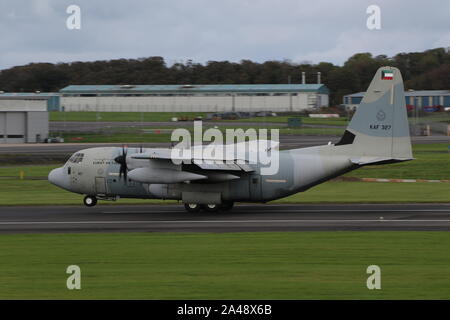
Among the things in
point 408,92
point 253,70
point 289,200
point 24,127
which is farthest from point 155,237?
point 253,70

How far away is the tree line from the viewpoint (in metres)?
147

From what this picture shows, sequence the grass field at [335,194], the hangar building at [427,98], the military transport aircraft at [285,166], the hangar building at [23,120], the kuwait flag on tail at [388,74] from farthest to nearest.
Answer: the hangar building at [427,98], the hangar building at [23,120], the grass field at [335,194], the military transport aircraft at [285,166], the kuwait flag on tail at [388,74]

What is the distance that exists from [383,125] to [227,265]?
15496 millimetres

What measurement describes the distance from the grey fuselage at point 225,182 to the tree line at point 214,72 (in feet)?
357

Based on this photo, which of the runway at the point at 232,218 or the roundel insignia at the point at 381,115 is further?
the roundel insignia at the point at 381,115

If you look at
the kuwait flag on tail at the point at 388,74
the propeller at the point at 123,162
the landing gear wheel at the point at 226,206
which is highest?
the kuwait flag on tail at the point at 388,74

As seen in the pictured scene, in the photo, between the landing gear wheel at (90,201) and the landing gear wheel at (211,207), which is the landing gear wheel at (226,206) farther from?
the landing gear wheel at (90,201)

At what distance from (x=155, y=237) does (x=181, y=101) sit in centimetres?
10560

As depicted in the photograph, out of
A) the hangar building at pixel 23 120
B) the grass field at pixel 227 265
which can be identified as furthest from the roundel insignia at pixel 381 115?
the hangar building at pixel 23 120

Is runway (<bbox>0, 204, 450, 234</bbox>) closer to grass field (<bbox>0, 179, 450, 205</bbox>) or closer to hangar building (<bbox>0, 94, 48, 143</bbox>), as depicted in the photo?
grass field (<bbox>0, 179, 450, 205</bbox>)

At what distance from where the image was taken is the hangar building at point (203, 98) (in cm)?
13150

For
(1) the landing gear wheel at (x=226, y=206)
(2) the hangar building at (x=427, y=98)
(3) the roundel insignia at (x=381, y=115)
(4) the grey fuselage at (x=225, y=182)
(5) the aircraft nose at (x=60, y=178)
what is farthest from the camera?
(2) the hangar building at (x=427, y=98)

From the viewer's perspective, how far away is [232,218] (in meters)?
33.7

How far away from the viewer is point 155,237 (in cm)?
2773
